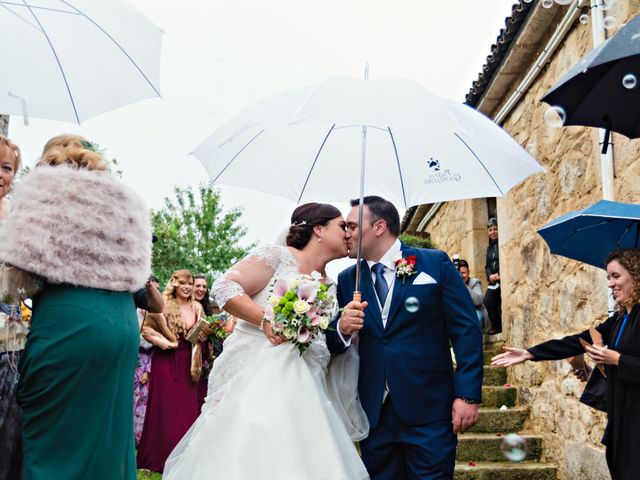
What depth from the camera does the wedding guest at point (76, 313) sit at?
259 cm

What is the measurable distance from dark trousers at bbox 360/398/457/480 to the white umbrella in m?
0.98

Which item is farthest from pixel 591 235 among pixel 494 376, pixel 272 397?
pixel 494 376

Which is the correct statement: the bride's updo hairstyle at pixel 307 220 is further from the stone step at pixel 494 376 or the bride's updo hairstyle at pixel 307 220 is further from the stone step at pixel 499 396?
the stone step at pixel 494 376

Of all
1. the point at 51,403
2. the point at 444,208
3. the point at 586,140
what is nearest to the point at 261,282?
the point at 51,403

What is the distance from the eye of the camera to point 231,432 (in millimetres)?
3406

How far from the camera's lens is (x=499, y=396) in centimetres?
814

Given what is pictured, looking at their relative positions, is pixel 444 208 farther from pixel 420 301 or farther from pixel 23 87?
pixel 23 87

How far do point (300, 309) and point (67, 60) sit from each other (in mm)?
1674

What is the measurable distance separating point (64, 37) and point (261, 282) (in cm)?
159

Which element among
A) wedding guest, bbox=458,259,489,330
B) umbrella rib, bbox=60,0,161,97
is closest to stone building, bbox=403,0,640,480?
wedding guest, bbox=458,259,489,330

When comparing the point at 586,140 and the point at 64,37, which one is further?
the point at 586,140

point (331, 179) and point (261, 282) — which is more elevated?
point (331, 179)

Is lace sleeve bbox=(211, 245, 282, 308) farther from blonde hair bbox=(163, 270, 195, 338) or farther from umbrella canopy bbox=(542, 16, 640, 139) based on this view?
blonde hair bbox=(163, 270, 195, 338)

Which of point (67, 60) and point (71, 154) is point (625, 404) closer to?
point (71, 154)
